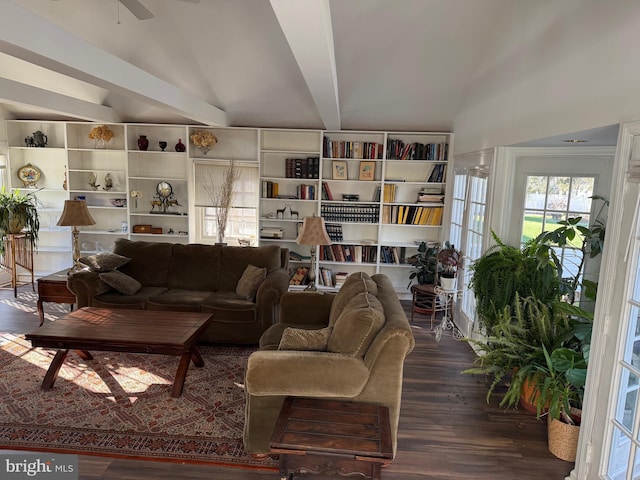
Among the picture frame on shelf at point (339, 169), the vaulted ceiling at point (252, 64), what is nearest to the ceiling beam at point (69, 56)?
the vaulted ceiling at point (252, 64)

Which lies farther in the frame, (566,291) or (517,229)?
(517,229)

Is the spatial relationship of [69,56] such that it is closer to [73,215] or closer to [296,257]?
[73,215]

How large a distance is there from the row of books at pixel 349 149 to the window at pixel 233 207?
1.07 metres

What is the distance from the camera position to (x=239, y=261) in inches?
189

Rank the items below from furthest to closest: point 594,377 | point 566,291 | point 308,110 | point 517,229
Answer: point 308,110, point 517,229, point 566,291, point 594,377

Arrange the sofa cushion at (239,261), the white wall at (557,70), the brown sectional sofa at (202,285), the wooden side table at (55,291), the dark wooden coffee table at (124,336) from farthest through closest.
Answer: the sofa cushion at (239,261) < the wooden side table at (55,291) < the brown sectional sofa at (202,285) < the dark wooden coffee table at (124,336) < the white wall at (557,70)

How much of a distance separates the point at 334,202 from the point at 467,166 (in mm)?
1891

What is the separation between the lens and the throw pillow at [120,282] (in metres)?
4.30

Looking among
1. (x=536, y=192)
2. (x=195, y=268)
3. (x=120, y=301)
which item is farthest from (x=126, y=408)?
(x=536, y=192)

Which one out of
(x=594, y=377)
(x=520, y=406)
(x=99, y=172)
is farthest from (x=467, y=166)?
(x=99, y=172)

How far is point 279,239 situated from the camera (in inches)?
244

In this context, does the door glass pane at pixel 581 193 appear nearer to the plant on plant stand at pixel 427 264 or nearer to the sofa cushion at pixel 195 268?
the plant on plant stand at pixel 427 264

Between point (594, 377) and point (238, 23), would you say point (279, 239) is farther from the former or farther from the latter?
point (594, 377)

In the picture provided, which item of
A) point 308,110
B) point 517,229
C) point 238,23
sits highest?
point 238,23
